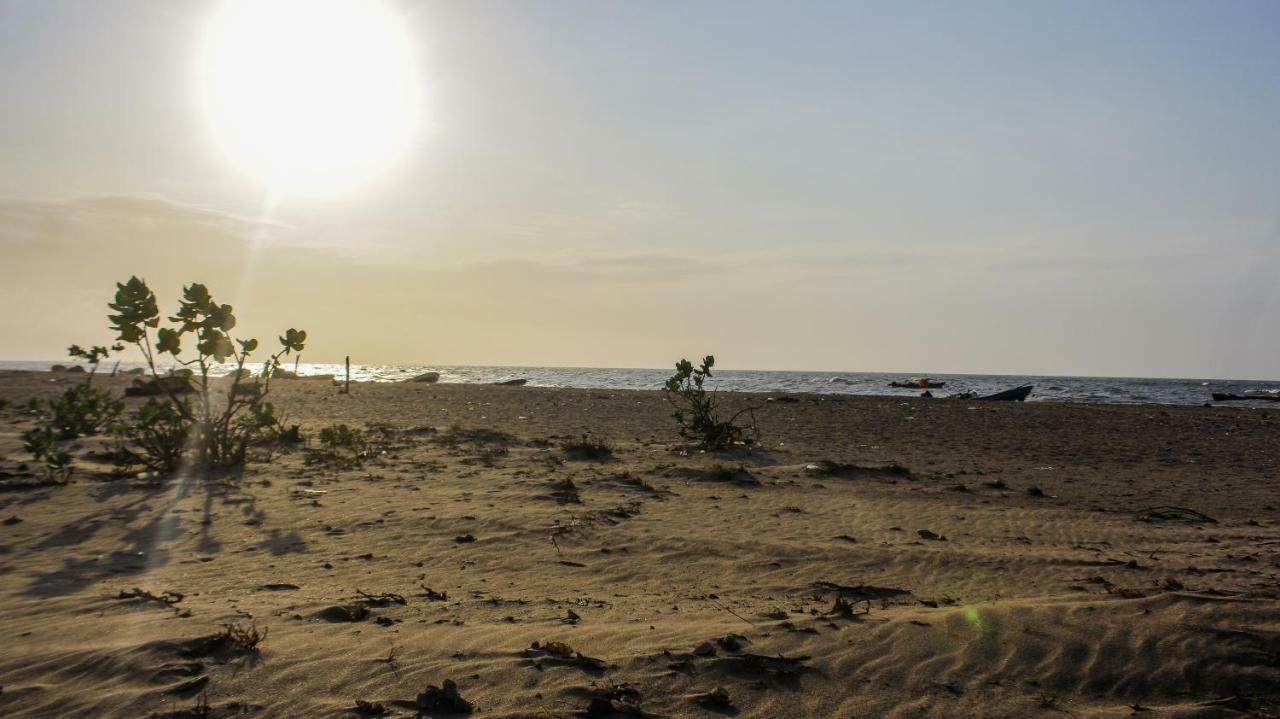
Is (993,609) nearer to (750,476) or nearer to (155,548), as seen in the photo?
(750,476)

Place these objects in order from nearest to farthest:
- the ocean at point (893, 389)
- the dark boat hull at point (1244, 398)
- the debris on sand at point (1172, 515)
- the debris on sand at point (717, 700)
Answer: the debris on sand at point (717, 700), the debris on sand at point (1172, 515), the dark boat hull at point (1244, 398), the ocean at point (893, 389)

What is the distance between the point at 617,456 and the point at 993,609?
25.5 feet

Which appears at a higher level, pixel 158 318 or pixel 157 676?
pixel 158 318

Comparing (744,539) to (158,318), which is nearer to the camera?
(744,539)

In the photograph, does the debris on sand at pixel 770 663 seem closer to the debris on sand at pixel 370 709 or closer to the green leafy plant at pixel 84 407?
the debris on sand at pixel 370 709

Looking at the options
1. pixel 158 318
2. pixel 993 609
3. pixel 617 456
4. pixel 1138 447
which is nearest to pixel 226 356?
pixel 158 318

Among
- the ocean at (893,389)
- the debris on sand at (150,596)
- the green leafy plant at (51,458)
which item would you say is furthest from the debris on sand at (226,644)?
the ocean at (893,389)

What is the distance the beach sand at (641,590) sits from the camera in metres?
3.96

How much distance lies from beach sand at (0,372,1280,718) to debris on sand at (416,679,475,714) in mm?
42

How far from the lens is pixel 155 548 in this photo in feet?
21.1

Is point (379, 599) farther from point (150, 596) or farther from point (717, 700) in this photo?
point (717, 700)

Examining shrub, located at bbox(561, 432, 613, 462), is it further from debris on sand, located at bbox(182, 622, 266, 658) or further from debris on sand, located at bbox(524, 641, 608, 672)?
debris on sand, located at bbox(182, 622, 266, 658)

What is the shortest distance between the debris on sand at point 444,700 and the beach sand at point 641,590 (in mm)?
42

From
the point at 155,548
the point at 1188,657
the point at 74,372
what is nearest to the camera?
the point at 1188,657
